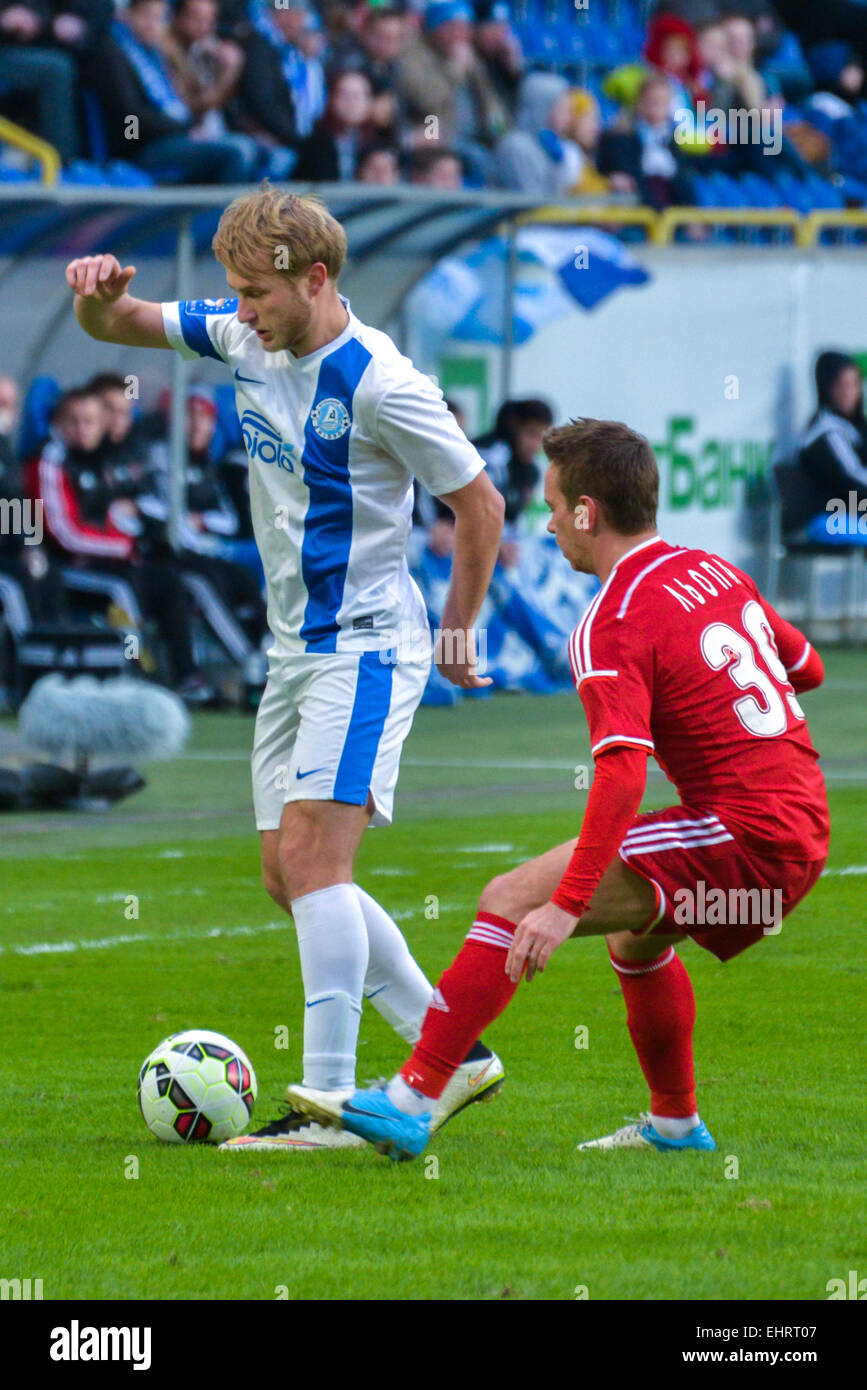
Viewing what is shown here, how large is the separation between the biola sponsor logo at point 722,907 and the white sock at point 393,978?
0.84m

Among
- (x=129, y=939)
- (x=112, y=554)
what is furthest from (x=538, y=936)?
(x=112, y=554)

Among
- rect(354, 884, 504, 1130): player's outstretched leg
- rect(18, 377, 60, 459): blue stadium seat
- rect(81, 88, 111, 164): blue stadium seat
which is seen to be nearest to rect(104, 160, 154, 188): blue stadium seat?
rect(81, 88, 111, 164): blue stadium seat

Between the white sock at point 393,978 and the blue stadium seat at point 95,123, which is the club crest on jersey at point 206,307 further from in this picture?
the blue stadium seat at point 95,123

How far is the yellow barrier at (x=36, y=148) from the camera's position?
49.2 ft

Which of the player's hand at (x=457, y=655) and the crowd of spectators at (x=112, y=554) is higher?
the player's hand at (x=457, y=655)

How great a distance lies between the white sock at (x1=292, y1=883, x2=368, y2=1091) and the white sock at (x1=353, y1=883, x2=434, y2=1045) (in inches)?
7.8

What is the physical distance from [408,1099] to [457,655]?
100 centimetres

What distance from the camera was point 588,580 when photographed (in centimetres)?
1551


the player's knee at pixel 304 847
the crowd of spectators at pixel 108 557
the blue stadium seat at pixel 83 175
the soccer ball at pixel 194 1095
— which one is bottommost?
the crowd of spectators at pixel 108 557

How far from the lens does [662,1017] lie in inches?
175

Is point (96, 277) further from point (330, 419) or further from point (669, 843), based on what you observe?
point (669, 843)

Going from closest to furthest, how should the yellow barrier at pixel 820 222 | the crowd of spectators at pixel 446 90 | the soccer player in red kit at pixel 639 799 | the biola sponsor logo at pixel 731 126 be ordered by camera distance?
the soccer player in red kit at pixel 639 799 < the crowd of spectators at pixel 446 90 < the yellow barrier at pixel 820 222 < the biola sponsor logo at pixel 731 126

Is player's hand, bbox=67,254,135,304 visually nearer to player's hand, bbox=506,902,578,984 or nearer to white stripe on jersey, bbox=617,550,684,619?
white stripe on jersey, bbox=617,550,684,619
